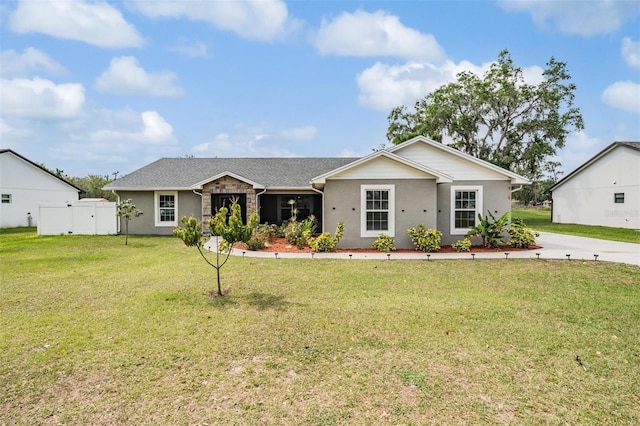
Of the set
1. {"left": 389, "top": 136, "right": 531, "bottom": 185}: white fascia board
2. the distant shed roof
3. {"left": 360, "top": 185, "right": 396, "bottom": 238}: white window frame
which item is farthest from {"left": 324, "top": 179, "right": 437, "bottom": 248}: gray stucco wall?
the distant shed roof

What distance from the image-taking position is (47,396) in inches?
A: 137

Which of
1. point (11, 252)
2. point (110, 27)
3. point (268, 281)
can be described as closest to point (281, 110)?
point (110, 27)

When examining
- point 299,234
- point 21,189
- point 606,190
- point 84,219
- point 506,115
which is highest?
point 506,115

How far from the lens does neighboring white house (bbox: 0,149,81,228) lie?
23.5 metres

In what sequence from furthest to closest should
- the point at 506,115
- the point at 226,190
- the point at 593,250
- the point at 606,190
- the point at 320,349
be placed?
1. the point at 506,115
2. the point at 606,190
3. the point at 226,190
4. the point at 593,250
5. the point at 320,349

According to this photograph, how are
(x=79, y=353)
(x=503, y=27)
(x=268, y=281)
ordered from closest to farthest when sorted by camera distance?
(x=79, y=353)
(x=268, y=281)
(x=503, y=27)

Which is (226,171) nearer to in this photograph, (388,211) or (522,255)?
(388,211)

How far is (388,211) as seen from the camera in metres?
13.2

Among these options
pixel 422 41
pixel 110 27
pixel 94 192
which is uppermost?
pixel 422 41

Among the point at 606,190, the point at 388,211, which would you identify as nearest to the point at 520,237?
the point at 388,211

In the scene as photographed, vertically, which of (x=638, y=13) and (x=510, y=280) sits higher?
(x=638, y=13)

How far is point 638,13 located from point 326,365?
2036 centimetres

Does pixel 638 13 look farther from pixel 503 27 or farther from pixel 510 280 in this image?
pixel 510 280

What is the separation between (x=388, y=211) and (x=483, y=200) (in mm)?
4498
